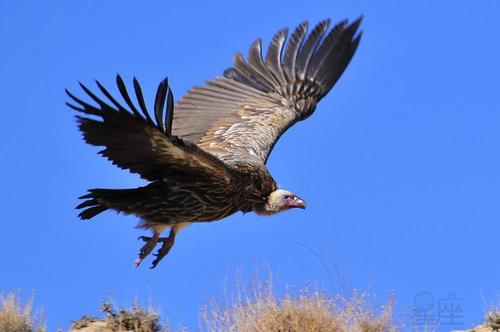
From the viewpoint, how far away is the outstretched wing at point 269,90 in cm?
1293

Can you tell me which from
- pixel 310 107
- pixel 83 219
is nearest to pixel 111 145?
pixel 83 219

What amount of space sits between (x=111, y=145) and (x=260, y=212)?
2243 millimetres

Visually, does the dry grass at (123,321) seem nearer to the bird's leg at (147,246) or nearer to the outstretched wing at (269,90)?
the bird's leg at (147,246)

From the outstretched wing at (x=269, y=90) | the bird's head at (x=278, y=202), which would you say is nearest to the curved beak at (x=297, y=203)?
the bird's head at (x=278, y=202)

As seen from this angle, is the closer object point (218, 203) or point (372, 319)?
point (372, 319)

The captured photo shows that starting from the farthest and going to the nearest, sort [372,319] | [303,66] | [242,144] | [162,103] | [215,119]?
[303,66], [215,119], [242,144], [372,319], [162,103]

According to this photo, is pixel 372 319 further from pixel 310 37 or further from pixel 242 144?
pixel 310 37

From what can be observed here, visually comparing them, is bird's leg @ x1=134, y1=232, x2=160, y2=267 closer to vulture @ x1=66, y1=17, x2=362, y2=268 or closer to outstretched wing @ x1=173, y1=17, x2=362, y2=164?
vulture @ x1=66, y1=17, x2=362, y2=268

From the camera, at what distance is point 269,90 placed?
46.5 ft

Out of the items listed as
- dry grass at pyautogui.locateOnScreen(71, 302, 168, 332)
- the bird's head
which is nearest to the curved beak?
the bird's head

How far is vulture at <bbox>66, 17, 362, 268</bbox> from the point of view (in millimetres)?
9586

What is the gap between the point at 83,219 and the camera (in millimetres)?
11055

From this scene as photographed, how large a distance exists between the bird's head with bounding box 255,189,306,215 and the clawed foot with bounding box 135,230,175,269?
0.92m

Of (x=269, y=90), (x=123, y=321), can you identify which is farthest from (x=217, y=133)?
(x=123, y=321)
